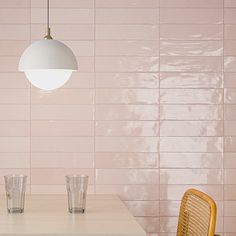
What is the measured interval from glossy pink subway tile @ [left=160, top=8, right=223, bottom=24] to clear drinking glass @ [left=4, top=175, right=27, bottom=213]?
1.32 meters

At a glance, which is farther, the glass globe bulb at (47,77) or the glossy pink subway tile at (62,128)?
the glossy pink subway tile at (62,128)

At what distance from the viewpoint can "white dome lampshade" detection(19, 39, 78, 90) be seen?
2.73 metres

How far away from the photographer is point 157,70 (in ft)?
11.8

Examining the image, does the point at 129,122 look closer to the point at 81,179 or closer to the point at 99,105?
the point at 99,105

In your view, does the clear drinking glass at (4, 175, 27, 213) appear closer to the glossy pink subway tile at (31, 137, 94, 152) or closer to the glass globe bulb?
the glass globe bulb

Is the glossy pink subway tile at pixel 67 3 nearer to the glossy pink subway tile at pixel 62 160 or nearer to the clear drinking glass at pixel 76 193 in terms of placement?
the glossy pink subway tile at pixel 62 160

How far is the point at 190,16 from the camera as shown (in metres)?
3.60

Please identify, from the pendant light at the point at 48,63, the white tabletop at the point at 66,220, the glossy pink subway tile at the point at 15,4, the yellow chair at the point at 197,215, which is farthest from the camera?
the glossy pink subway tile at the point at 15,4

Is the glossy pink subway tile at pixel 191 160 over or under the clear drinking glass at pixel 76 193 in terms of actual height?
over

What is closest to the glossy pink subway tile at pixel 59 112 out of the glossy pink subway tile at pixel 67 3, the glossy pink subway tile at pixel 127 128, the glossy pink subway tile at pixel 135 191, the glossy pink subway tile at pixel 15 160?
the glossy pink subway tile at pixel 127 128

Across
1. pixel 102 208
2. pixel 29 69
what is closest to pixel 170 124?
pixel 102 208

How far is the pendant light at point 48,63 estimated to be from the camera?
273cm

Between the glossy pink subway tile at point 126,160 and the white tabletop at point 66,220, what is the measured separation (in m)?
0.43

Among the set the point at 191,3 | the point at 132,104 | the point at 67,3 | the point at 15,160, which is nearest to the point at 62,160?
the point at 15,160
